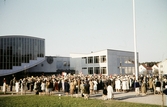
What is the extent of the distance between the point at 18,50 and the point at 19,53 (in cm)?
82

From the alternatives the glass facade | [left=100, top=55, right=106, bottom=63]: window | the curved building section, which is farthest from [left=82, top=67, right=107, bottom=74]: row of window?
the glass facade

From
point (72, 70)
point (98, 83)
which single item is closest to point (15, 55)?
point (72, 70)

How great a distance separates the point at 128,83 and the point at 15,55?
34.4 m

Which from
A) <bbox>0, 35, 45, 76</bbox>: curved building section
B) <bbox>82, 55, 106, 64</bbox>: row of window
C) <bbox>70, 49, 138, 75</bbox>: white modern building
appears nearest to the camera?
<bbox>0, 35, 45, 76</bbox>: curved building section

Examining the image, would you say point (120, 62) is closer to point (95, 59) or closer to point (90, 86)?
point (95, 59)

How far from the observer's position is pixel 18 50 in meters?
50.6

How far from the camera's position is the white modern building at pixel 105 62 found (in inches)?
2138

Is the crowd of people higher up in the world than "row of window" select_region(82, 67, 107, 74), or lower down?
lower down

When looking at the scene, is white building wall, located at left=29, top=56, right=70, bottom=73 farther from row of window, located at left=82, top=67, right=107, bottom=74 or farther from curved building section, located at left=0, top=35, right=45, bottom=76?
row of window, located at left=82, top=67, right=107, bottom=74

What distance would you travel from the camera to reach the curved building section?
48125 millimetres

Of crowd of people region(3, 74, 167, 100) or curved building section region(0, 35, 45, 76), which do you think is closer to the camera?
crowd of people region(3, 74, 167, 100)

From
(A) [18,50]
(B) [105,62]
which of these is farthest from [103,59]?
(A) [18,50]

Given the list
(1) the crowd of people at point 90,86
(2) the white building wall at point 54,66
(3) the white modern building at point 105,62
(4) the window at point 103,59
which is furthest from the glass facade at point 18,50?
(1) the crowd of people at point 90,86

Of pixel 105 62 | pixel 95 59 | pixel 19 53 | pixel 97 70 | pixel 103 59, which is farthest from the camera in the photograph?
pixel 95 59
